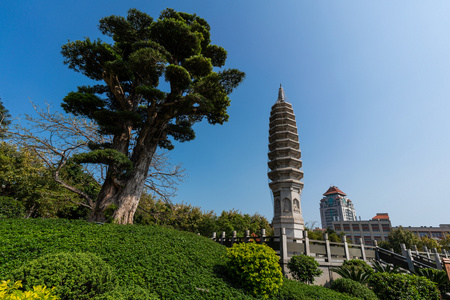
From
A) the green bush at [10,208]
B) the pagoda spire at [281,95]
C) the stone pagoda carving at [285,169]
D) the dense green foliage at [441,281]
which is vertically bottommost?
the dense green foliage at [441,281]

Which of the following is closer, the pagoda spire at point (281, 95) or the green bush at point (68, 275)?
the green bush at point (68, 275)

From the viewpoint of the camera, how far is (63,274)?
12.9 feet

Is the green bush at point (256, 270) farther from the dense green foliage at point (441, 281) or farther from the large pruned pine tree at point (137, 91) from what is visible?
the dense green foliage at point (441, 281)

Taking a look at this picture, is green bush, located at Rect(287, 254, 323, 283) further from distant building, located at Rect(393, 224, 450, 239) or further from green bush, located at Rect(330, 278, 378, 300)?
distant building, located at Rect(393, 224, 450, 239)

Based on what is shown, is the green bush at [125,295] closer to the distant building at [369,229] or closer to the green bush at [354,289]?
the green bush at [354,289]

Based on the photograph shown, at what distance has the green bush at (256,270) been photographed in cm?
646

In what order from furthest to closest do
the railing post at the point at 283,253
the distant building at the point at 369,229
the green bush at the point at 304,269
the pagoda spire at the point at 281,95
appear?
the distant building at the point at 369,229 → the pagoda spire at the point at 281,95 → the railing post at the point at 283,253 → the green bush at the point at 304,269

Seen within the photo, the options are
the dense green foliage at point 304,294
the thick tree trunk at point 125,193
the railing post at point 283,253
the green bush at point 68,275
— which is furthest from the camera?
the railing post at point 283,253

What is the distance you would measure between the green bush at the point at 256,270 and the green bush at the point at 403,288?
222 inches

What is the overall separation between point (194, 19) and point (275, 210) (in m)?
16.8

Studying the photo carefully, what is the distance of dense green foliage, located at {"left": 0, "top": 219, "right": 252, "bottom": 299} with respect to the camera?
5246 mm

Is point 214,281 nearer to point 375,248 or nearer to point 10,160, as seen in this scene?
point 375,248

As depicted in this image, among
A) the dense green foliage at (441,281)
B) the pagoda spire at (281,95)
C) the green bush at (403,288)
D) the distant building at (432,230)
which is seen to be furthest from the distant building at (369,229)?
the green bush at (403,288)

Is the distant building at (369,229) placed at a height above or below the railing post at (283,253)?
above
